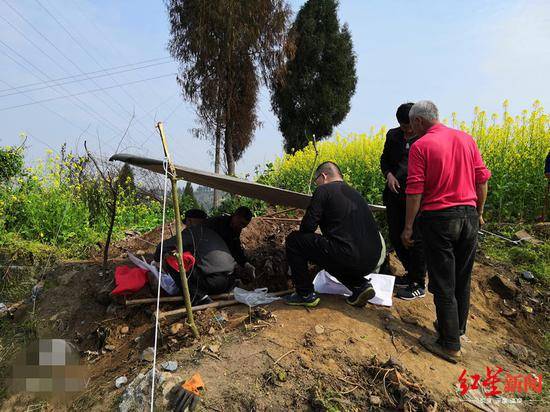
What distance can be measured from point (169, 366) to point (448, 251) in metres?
2.20

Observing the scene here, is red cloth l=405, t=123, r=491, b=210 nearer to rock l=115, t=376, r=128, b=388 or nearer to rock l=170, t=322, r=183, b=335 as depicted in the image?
rock l=170, t=322, r=183, b=335

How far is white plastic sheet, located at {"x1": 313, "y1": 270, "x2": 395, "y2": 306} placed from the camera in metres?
3.57

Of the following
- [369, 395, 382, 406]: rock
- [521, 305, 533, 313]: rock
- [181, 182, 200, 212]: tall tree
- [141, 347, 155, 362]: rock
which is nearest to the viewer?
[369, 395, 382, 406]: rock

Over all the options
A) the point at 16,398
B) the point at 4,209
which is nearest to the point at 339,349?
the point at 16,398

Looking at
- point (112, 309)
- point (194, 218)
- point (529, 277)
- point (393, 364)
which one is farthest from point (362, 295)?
point (112, 309)

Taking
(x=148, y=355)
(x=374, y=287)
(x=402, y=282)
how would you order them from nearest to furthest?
(x=148, y=355), (x=374, y=287), (x=402, y=282)

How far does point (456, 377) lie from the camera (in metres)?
2.68

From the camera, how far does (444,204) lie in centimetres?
276

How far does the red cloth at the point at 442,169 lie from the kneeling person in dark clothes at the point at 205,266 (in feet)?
6.52

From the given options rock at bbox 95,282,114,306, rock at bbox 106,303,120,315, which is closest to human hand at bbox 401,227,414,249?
rock at bbox 106,303,120,315

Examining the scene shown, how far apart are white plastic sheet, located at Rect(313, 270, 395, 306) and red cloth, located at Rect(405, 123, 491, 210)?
1.15 m

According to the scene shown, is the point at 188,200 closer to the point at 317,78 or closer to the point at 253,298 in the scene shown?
the point at 253,298

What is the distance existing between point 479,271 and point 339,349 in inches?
105

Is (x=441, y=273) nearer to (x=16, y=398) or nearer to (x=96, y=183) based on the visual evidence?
(x=16, y=398)
